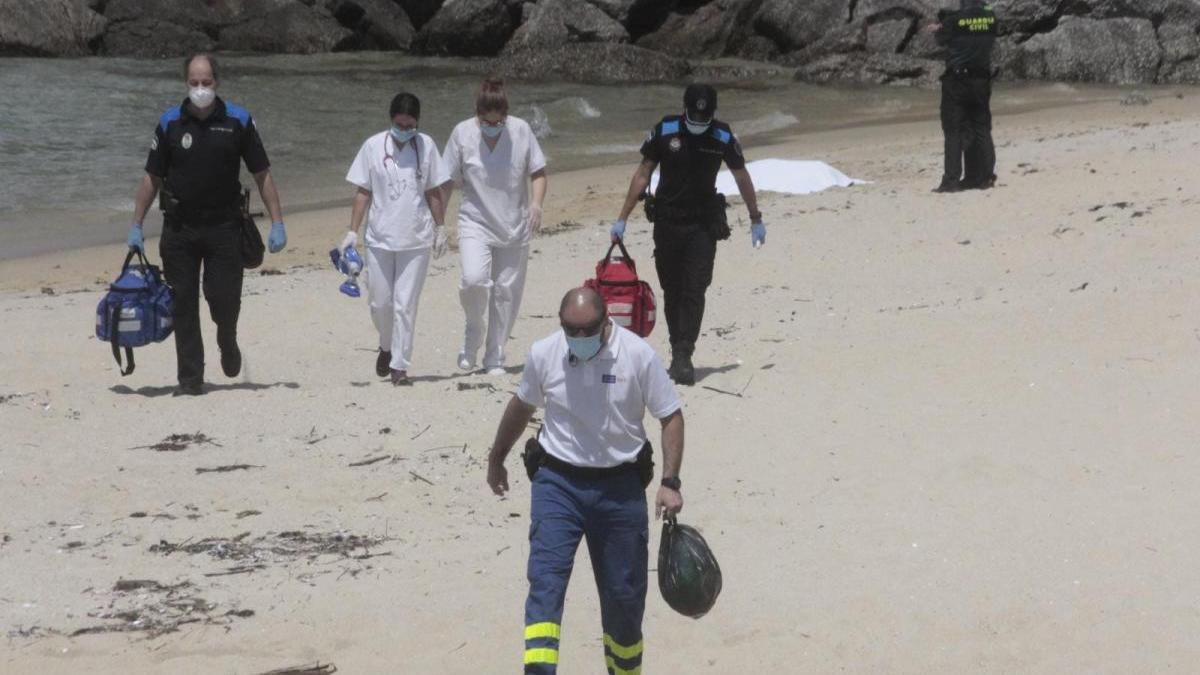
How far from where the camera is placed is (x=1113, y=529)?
664cm

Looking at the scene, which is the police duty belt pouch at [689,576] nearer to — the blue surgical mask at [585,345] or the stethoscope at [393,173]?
the blue surgical mask at [585,345]

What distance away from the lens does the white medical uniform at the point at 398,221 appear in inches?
351

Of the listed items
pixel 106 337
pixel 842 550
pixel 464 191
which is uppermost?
pixel 464 191

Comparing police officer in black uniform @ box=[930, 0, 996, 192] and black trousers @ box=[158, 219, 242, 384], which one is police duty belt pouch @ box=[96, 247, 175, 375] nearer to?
black trousers @ box=[158, 219, 242, 384]

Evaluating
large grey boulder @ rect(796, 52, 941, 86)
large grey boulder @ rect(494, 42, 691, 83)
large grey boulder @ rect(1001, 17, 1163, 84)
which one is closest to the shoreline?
large grey boulder @ rect(1001, 17, 1163, 84)

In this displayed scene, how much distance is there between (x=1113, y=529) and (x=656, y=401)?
7.73ft

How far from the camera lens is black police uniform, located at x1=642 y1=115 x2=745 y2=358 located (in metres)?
8.70

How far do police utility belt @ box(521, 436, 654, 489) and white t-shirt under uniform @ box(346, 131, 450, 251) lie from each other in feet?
12.5

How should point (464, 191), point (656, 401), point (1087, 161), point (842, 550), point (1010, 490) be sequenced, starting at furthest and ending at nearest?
point (1087, 161)
point (464, 191)
point (1010, 490)
point (842, 550)
point (656, 401)

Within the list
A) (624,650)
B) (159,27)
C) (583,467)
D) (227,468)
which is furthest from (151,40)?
(624,650)

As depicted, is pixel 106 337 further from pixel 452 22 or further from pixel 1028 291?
pixel 452 22

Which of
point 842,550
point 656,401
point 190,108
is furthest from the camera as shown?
point 190,108

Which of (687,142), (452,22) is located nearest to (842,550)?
(687,142)

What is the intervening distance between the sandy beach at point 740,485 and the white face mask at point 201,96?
58.8 inches
